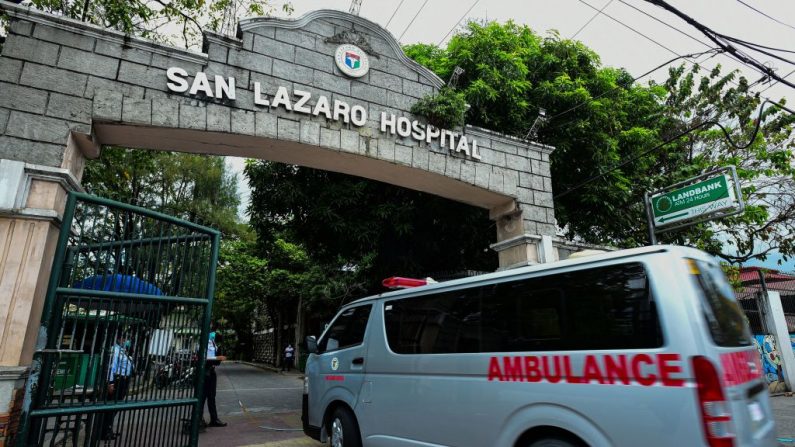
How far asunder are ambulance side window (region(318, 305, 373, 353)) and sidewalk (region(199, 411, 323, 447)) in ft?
4.83

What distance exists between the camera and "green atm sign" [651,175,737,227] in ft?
23.1

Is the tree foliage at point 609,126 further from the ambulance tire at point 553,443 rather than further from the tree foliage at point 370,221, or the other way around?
the ambulance tire at point 553,443

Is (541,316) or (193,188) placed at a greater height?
(193,188)

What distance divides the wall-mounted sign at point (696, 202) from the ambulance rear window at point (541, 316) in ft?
16.8

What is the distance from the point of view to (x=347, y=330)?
5.48 meters

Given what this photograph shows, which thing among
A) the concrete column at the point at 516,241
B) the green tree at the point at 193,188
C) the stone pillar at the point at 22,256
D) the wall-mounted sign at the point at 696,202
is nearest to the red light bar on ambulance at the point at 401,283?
the concrete column at the point at 516,241

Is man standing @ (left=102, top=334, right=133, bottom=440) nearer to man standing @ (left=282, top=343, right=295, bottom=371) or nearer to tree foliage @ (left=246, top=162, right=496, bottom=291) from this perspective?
tree foliage @ (left=246, top=162, right=496, bottom=291)

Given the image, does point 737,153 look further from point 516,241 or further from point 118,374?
point 118,374

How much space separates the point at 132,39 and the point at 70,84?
87cm

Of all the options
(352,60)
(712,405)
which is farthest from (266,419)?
(712,405)

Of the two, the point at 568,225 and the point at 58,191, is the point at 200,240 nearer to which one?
the point at 58,191

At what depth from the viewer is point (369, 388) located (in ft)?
15.6

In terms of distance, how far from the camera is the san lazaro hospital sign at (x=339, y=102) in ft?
Result: 18.0

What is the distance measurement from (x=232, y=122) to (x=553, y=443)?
476 centimetres
